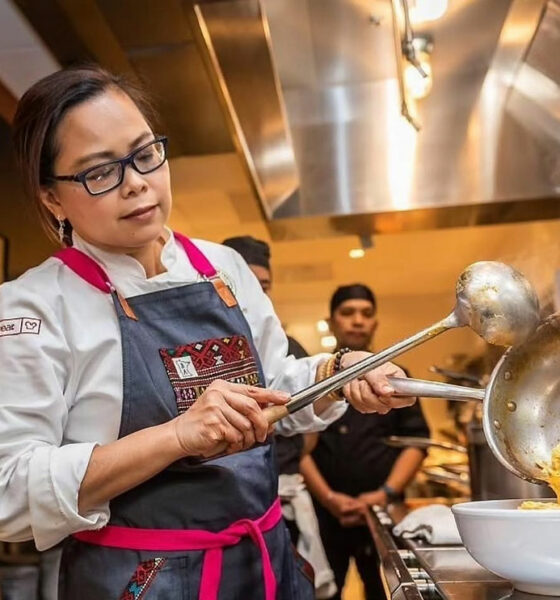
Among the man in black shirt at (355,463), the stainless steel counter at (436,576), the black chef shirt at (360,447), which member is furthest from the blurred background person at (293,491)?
the stainless steel counter at (436,576)

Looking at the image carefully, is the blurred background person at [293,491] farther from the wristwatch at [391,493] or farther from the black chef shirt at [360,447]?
the black chef shirt at [360,447]

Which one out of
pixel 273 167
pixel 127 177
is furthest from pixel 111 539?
pixel 273 167

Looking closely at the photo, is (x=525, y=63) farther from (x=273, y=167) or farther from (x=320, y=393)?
(x=320, y=393)

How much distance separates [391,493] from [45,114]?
6.01 ft

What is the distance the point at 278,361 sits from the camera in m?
1.05

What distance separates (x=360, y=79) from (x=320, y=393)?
115cm

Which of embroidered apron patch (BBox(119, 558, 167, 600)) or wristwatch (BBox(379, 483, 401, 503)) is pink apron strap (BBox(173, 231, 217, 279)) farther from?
wristwatch (BBox(379, 483, 401, 503))

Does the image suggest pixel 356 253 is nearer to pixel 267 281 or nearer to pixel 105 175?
pixel 267 281

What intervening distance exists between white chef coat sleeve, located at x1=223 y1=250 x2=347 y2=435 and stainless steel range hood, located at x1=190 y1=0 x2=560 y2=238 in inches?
18.2

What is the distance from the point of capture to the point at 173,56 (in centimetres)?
155

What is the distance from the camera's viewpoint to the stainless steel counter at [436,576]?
797mm

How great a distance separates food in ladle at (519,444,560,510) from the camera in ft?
2.56

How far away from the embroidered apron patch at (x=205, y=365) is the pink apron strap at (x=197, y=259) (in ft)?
0.33

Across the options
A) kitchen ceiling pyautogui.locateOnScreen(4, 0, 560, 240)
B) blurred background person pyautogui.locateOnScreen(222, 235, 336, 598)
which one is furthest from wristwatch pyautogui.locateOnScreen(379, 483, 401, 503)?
kitchen ceiling pyautogui.locateOnScreen(4, 0, 560, 240)
